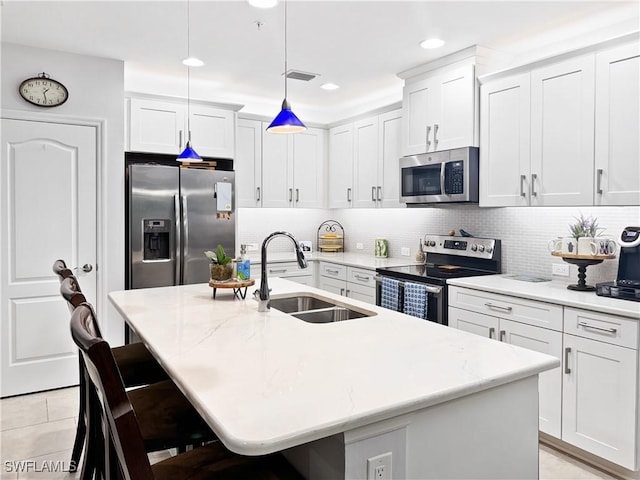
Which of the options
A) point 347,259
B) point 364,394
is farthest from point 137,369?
point 347,259

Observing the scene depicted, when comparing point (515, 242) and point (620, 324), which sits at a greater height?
point (515, 242)

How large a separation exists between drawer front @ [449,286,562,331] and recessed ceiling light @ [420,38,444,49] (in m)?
1.75

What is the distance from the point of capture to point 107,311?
12.9ft

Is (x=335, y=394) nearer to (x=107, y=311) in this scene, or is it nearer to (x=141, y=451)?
(x=141, y=451)

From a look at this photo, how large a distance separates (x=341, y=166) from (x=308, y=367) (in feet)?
12.9

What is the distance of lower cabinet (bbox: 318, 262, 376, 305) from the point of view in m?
4.25

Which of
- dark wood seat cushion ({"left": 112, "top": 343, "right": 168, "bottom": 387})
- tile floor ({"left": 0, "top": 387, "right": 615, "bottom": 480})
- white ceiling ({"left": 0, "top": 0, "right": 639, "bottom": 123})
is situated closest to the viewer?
dark wood seat cushion ({"left": 112, "top": 343, "right": 168, "bottom": 387})

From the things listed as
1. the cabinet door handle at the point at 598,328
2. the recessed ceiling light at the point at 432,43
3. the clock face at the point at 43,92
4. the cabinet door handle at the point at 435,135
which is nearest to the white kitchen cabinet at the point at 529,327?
the cabinet door handle at the point at 598,328

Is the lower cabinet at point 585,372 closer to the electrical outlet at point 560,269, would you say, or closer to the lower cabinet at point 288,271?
the electrical outlet at point 560,269

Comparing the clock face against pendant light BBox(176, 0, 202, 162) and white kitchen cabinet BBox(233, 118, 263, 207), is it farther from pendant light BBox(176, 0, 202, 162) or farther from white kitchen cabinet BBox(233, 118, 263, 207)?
white kitchen cabinet BBox(233, 118, 263, 207)

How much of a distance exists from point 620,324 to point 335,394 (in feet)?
5.95

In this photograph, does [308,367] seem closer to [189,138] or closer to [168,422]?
[168,422]

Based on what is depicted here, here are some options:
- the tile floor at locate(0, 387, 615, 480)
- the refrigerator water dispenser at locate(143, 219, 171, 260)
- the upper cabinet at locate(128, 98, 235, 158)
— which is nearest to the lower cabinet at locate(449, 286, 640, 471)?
the tile floor at locate(0, 387, 615, 480)

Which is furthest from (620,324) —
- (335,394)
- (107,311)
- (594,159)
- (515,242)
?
(107,311)
